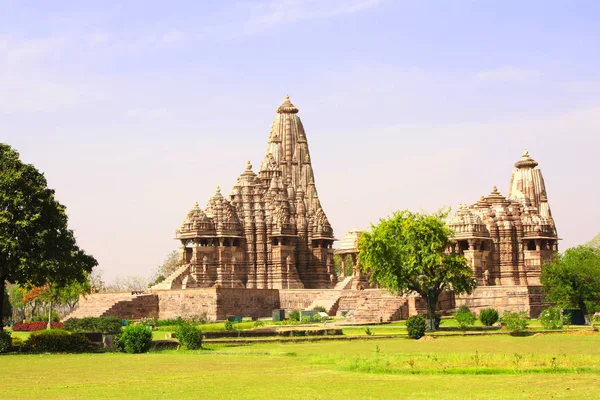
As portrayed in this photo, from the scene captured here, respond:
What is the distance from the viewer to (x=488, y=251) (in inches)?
3371

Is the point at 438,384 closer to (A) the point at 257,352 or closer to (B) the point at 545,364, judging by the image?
(B) the point at 545,364

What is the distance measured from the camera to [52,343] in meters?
38.8

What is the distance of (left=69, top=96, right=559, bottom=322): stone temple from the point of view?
7162 cm

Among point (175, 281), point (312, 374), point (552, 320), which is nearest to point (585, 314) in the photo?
point (552, 320)

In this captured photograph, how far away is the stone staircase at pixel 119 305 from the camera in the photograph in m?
70.2

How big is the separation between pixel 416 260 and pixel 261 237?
1193 inches

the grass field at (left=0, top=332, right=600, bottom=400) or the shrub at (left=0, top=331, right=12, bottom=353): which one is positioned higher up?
the shrub at (left=0, top=331, right=12, bottom=353)

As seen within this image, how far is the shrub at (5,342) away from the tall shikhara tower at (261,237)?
39253 millimetres

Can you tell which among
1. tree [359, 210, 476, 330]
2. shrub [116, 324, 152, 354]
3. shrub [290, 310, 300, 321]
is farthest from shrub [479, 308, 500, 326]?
shrub [116, 324, 152, 354]

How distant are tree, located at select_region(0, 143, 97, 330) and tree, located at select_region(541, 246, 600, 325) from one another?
32.3 m

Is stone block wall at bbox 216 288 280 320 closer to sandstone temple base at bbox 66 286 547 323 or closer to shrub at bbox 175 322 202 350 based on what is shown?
sandstone temple base at bbox 66 286 547 323

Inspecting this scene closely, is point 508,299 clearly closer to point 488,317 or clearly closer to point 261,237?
point 488,317

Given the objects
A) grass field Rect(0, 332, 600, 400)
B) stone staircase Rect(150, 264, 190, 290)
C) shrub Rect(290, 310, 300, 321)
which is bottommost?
grass field Rect(0, 332, 600, 400)

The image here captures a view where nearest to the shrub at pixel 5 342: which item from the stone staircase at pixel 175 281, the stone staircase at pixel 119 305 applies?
the stone staircase at pixel 119 305
